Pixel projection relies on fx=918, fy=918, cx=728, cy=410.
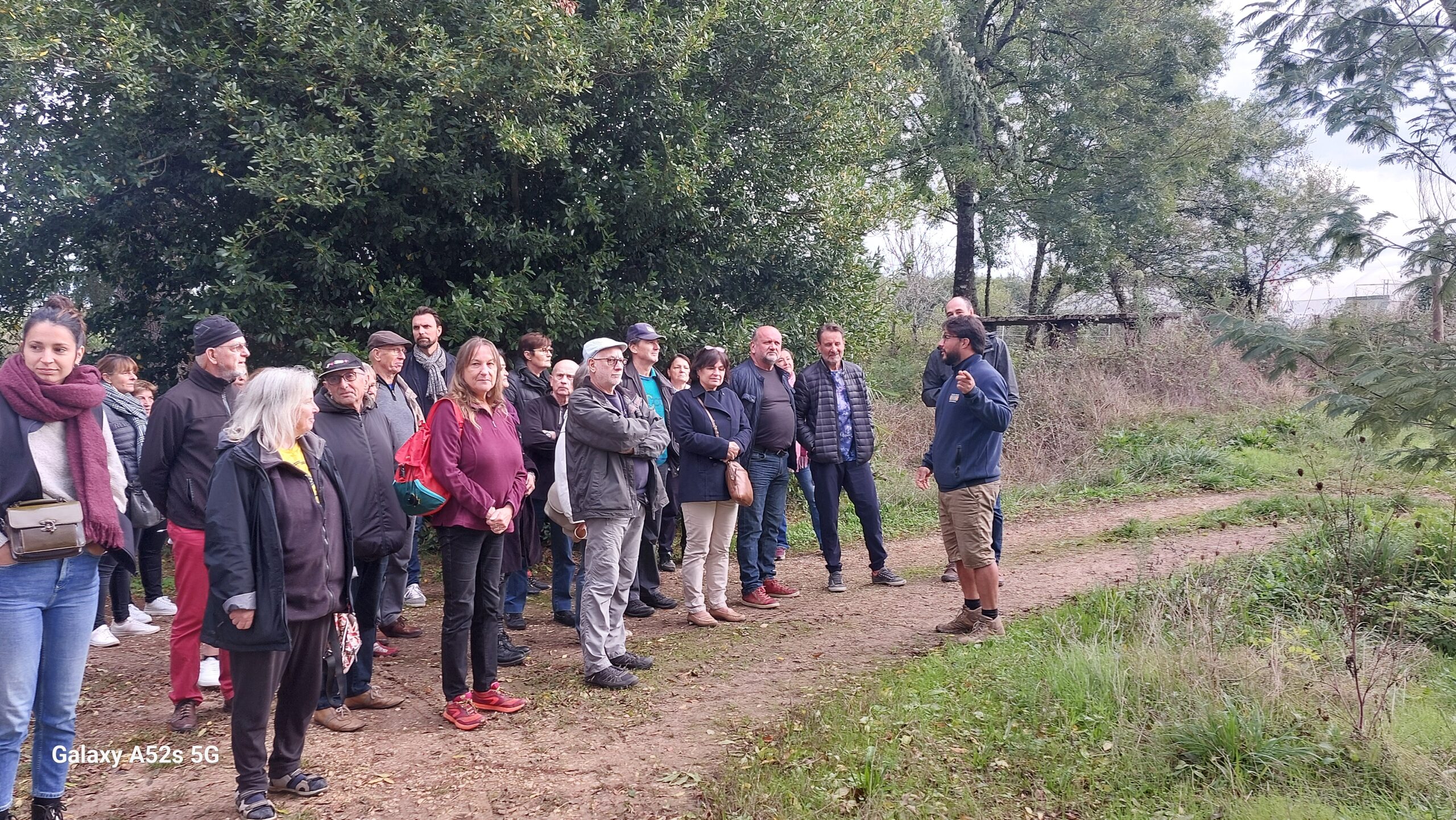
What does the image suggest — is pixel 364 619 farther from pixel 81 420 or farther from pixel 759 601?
pixel 759 601

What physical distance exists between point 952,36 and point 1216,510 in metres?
14.2

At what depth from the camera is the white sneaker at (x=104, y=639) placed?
21.5 ft

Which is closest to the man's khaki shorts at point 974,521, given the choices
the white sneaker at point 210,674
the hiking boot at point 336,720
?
the hiking boot at point 336,720

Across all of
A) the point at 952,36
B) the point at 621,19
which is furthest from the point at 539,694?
the point at 952,36

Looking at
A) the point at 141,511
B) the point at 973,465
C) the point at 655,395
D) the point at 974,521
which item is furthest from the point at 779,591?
the point at 141,511

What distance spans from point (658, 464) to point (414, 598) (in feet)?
8.37

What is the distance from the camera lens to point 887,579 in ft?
25.6

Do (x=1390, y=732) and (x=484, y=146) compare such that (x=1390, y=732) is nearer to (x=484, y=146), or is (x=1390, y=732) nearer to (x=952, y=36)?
(x=484, y=146)

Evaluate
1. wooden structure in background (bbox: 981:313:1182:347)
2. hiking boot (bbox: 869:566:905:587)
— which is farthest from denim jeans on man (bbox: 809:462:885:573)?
wooden structure in background (bbox: 981:313:1182:347)

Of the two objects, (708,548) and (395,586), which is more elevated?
(708,548)

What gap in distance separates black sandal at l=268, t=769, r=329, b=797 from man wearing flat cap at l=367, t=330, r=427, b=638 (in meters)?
1.75

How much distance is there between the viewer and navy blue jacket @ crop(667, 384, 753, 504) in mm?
6500

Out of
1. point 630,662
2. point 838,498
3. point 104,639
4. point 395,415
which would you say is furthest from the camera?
point 838,498

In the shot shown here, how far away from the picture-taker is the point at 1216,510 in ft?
32.9
